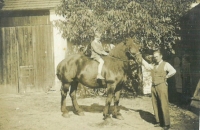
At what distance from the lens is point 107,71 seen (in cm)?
385

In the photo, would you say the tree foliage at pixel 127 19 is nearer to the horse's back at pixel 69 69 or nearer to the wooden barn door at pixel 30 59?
the horse's back at pixel 69 69

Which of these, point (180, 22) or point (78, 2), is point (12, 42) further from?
point (180, 22)

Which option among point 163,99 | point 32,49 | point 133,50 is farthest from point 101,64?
Answer: point 32,49

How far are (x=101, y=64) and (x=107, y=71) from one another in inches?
6.7

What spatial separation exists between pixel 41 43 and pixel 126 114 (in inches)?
123

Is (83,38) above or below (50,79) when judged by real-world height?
above

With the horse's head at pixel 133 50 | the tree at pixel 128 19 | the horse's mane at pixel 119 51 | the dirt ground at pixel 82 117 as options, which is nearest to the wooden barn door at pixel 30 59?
the dirt ground at pixel 82 117

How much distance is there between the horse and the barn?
162cm

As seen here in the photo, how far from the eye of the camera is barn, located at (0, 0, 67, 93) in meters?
5.64

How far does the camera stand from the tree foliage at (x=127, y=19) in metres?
4.14

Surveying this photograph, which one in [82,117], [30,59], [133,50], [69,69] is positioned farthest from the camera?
[30,59]

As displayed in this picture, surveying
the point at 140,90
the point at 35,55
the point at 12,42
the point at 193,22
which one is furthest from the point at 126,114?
the point at 12,42

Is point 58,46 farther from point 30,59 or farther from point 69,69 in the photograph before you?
point 69,69

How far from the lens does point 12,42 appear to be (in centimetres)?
563
